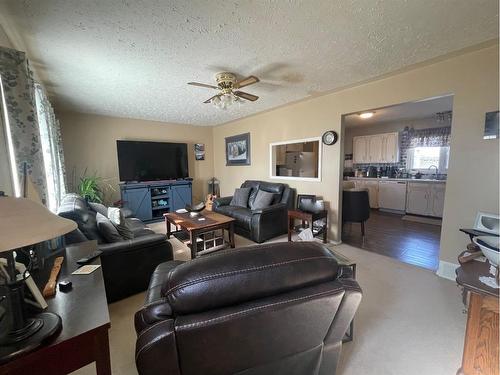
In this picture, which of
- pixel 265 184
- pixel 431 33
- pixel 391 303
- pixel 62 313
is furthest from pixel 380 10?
pixel 265 184

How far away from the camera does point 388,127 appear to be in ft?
19.3

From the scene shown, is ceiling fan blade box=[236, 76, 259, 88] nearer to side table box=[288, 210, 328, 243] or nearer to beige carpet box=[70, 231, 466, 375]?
side table box=[288, 210, 328, 243]

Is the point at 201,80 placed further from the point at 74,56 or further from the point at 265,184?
the point at 265,184

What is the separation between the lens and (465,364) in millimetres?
1242

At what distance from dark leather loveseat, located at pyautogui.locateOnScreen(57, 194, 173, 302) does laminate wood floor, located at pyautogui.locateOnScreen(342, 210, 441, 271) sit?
2905 millimetres

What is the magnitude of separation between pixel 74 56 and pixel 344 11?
243cm

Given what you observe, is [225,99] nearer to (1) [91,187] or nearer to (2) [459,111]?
(2) [459,111]

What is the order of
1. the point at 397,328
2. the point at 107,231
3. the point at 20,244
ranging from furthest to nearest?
the point at 107,231, the point at 397,328, the point at 20,244

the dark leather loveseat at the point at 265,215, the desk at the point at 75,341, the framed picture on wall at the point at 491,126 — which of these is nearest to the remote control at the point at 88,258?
the desk at the point at 75,341

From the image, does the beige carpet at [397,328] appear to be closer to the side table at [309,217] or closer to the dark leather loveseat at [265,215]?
the side table at [309,217]

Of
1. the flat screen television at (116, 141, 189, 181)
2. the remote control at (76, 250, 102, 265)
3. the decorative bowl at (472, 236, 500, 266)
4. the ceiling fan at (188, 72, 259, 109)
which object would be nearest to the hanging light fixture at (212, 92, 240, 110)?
the ceiling fan at (188, 72, 259, 109)

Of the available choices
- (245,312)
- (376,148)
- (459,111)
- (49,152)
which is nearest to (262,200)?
(459,111)

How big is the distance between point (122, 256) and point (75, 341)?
135 cm

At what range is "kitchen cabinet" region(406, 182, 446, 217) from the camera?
4738 millimetres
